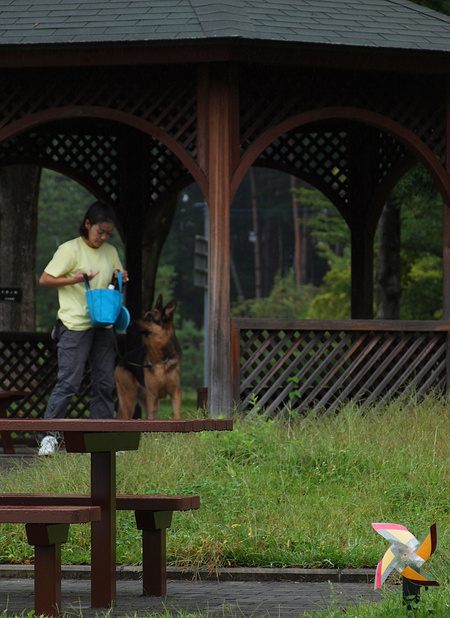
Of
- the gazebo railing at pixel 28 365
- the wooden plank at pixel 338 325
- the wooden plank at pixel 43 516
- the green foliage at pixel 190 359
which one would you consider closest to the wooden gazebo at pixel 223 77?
the wooden plank at pixel 338 325

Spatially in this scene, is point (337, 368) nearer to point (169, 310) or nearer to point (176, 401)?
point (176, 401)

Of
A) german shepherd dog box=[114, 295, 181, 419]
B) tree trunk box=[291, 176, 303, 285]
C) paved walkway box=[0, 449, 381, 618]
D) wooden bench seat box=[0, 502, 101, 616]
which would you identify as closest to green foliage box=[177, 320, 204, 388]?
tree trunk box=[291, 176, 303, 285]

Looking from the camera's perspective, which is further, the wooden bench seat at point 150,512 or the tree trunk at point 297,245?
the tree trunk at point 297,245

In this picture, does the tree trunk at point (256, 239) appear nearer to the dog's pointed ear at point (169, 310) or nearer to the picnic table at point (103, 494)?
the dog's pointed ear at point (169, 310)

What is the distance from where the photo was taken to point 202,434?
25.0 feet

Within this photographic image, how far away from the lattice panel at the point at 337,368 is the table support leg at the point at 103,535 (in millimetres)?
4874

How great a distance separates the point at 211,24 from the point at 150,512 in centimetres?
539

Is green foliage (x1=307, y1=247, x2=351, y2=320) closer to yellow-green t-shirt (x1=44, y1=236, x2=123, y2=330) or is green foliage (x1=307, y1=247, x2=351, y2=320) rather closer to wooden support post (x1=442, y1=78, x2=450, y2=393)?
wooden support post (x1=442, y1=78, x2=450, y2=393)

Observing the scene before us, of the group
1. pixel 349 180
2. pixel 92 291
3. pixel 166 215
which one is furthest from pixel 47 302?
pixel 92 291

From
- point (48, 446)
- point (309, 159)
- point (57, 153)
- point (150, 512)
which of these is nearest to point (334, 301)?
point (309, 159)

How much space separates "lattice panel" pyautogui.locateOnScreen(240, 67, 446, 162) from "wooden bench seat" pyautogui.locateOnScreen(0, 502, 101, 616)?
5.91m

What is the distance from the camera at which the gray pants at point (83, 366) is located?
8547 mm

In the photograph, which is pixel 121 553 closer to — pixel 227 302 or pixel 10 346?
pixel 227 302

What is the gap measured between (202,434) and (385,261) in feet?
34.7
